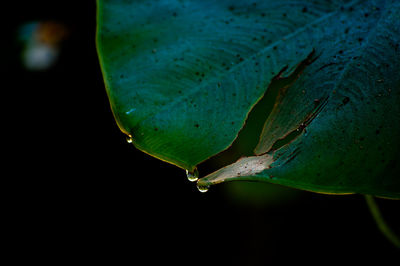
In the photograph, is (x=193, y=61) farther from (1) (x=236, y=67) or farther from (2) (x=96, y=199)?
(2) (x=96, y=199)

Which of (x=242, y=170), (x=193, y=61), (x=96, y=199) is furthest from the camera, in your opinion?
(x=96, y=199)

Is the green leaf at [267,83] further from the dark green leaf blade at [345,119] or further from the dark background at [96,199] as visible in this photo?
the dark background at [96,199]

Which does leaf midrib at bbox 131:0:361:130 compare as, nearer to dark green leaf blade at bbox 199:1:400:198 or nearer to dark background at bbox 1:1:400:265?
dark green leaf blade at bbox 199:1:400:198

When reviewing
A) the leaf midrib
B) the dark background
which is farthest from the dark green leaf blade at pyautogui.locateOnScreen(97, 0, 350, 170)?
the dark background

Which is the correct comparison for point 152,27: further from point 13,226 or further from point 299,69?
point 13,226

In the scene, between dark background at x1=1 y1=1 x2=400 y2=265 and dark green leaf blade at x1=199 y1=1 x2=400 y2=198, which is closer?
dark green leaf blade at x1=199 y1=1 x2=400 y2=198

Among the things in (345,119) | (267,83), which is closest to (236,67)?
(267,83)
